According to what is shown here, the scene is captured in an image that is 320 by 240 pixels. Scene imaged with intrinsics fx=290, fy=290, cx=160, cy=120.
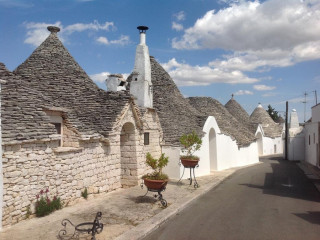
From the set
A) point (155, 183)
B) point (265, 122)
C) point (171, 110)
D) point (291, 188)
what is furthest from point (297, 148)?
point (155, 183)

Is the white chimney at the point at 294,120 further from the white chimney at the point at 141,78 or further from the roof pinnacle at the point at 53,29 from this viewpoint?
the roof pinnacle at the point at 53,29

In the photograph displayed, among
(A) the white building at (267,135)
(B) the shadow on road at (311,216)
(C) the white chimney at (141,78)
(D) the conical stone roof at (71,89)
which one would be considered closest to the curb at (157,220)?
(B) the shadow on road at (311,216)

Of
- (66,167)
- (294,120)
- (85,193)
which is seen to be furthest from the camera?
(294,120)

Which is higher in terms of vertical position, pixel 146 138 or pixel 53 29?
pixel 53 29

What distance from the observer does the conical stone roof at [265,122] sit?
136 ft

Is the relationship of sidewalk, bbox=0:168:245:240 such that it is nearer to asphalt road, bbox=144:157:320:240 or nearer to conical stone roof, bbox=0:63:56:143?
asphalt road, bbox=144:157:320:240

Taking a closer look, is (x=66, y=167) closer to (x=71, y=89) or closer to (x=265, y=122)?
(x=71, y=89)

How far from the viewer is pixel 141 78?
46.4ft

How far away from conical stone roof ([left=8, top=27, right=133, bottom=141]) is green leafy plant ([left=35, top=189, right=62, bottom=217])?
2.84m

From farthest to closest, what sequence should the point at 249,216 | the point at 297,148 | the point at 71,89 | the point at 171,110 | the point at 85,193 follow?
the point at 297,148
the point at 171,110
the point at 71,89
the point at 85,193
the point at 249,216

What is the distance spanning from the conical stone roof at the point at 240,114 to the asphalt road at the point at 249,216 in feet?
77.3

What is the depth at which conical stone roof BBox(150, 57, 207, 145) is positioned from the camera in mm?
15648

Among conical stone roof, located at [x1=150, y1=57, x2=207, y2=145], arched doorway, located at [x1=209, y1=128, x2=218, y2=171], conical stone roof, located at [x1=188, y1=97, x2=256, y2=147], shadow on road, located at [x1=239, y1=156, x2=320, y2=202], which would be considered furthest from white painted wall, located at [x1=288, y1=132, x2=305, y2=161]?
conical stone roof, located at [x1=150, y1=57, x2=207, y2=145]

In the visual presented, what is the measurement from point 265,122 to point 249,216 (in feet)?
122
